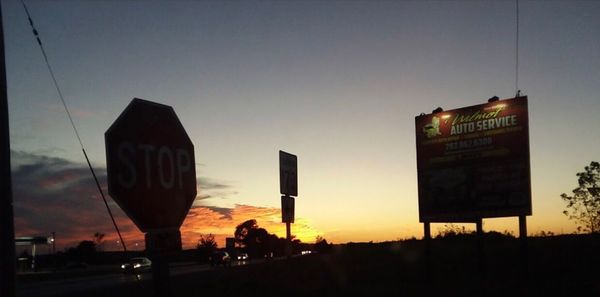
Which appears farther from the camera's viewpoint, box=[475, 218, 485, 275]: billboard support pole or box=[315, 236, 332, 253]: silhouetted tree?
box=[315, 236, 332, 253]: silhouetted tree

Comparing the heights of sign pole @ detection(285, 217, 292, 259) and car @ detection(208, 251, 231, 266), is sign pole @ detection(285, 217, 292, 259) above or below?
above

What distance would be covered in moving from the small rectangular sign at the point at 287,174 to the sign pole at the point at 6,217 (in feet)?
24.5

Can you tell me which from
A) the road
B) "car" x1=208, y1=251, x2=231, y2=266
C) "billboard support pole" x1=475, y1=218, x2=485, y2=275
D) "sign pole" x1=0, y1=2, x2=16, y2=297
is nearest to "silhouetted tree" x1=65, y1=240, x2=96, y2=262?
"car" x1=208, y1=251, x2=231, y2=266

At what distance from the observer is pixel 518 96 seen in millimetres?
19375

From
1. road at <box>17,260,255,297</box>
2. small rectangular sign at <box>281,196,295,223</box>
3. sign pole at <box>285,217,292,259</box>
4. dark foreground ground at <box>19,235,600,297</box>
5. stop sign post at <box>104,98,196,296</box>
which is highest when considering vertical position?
stop sign post at <box>104,98,196,296</box>

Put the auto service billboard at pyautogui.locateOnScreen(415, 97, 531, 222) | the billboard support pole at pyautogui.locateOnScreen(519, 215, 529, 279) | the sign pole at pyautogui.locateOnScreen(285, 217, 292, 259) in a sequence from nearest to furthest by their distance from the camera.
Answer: the sign pole at pyautogui.locateOnScreen(285, 217, 292, 259), the billboard support pole at pyautogui.locateOnScreen(519, 215, 529, 279), the auto service billboard at pyautogui.locateOnScreen(415, 97, 531, 222)

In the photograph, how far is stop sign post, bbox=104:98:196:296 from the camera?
11.2 ft

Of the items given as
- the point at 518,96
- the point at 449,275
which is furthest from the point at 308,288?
the point at 518,96

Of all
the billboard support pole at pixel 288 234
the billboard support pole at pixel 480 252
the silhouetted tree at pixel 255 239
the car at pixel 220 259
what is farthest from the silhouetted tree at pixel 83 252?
the billboard support pole at pixel 288 234

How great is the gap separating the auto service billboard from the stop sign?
16.7 meters

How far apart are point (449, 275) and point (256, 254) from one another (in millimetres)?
72572

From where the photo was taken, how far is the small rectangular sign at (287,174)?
40.0 ft

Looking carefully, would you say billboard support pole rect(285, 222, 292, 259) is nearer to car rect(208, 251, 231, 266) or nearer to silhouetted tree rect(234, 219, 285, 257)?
car rect(208, 251, 231, 266)

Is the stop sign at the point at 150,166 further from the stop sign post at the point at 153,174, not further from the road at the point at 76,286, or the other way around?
the road at the point at 76,286
